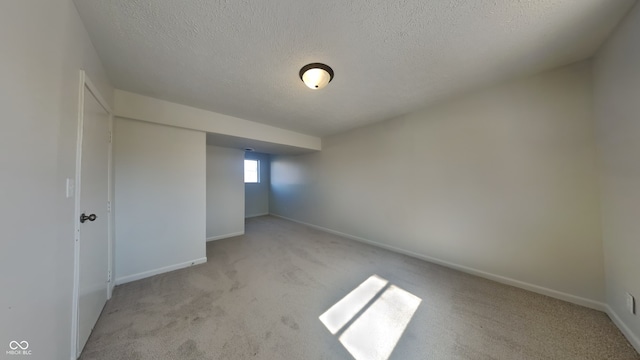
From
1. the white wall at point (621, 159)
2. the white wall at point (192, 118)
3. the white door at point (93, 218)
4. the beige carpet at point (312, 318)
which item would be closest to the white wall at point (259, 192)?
the white wall at point (192, 118)

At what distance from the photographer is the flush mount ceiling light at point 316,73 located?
1.79m

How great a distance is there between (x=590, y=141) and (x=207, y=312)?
403 cm

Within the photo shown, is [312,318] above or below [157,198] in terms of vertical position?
below

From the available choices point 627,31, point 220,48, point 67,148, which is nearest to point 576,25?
point 627,31

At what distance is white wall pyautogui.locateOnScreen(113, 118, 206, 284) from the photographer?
2.37 meters

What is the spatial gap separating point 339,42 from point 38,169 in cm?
199

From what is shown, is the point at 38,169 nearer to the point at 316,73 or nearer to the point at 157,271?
the point at 316,73

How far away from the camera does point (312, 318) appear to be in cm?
175

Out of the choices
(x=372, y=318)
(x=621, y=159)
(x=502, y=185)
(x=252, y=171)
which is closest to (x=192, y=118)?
(x=372, y=318)

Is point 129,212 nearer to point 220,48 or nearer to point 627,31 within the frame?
point 220,48

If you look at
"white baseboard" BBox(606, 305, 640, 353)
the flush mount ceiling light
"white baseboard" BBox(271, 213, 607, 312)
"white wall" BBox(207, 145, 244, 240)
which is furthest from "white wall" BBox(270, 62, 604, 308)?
"white wall" BBox(207, 145, 244, 240)

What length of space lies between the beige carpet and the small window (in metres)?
3.68

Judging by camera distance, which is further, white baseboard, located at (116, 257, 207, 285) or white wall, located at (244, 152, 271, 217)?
white wall, located at (244, 152, 271, 217)

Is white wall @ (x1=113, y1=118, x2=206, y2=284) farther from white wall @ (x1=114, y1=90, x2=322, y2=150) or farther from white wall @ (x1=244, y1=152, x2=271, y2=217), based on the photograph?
white wall @ (x1=244, y1=152, x2=271, y2=217)
